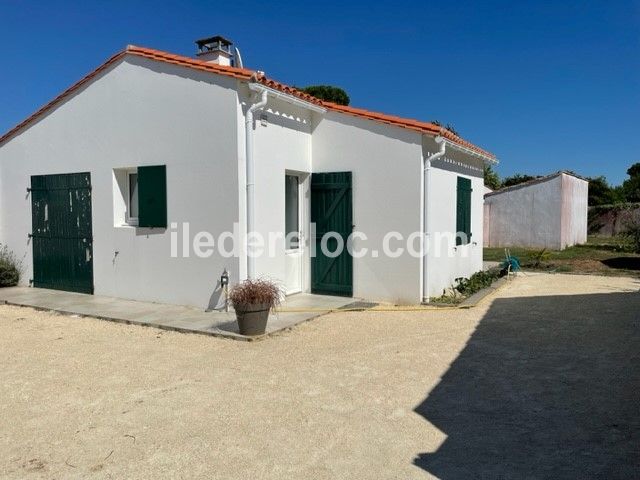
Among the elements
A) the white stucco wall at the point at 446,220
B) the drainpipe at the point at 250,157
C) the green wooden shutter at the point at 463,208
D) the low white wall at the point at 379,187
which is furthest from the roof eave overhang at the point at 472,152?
the drainpipe at the point at 250,157

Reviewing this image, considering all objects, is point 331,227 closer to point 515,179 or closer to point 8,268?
point 8,268

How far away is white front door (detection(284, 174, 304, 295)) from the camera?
9.66 meters

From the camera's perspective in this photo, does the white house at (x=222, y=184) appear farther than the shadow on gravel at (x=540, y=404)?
Yes

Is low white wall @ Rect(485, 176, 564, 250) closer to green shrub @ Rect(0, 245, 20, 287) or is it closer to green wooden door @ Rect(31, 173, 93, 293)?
green wooden door @ Rect(31, 173, 93, 293)

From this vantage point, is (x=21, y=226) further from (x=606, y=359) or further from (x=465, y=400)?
(x=606, y=359)

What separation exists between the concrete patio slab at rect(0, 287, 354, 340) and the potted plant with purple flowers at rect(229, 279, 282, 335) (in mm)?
160

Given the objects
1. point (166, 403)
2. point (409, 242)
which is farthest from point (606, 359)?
point (166, 403)

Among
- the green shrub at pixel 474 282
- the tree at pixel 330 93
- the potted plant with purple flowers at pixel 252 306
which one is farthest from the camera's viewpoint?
the tree at pixel 330 93

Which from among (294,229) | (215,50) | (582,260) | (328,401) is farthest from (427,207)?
(582,260)

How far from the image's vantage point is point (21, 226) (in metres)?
11.3

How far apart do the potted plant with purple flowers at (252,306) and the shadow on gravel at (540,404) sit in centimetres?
260

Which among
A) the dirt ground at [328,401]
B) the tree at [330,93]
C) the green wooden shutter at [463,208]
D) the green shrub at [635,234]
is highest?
the tree at [330,93]

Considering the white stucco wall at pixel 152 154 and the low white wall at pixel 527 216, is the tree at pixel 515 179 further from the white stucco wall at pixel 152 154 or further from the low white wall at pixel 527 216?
the white stucco wall at pixel 152 154

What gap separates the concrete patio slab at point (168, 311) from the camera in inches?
289
